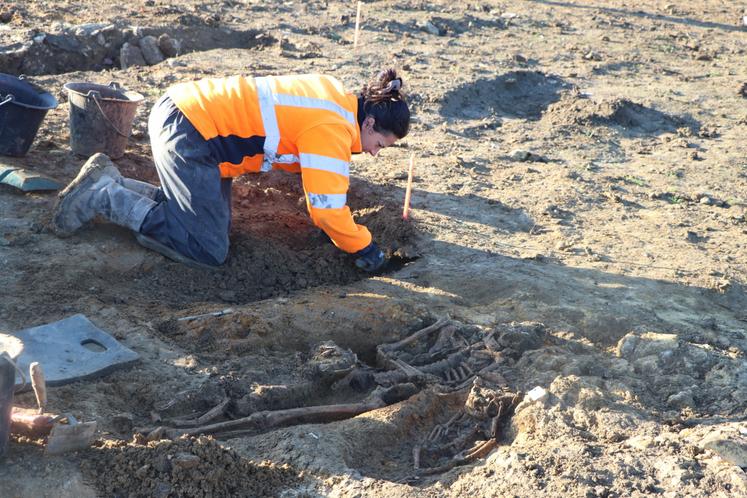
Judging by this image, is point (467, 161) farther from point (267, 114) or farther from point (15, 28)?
point (15, 28)

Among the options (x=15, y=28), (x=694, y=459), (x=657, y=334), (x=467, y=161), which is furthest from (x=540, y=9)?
(x=694, y=459)

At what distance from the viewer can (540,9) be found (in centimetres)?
1304

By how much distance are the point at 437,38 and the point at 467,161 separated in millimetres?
4089

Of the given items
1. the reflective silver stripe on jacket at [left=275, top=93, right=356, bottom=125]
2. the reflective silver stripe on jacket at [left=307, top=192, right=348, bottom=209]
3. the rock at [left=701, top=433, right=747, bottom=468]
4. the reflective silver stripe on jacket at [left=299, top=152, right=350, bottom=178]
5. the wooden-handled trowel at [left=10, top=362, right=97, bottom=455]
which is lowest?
the rock at [left=701, top=433, right=747, bottom=468]

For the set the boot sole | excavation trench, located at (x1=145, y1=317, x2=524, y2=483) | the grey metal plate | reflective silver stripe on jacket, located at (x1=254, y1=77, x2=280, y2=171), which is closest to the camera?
excavation trench, located at (x1=145, y1=317, x2=524, y2=483)

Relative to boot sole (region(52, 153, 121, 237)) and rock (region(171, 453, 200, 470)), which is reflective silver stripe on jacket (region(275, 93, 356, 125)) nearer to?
boot sole (region(52, 153, 121, 237))

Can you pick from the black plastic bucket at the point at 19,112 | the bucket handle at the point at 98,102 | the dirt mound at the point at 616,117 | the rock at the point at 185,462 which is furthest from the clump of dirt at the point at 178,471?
the dirt mound at the point at 616,117

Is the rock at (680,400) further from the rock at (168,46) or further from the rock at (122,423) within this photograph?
the rock at (168,46)

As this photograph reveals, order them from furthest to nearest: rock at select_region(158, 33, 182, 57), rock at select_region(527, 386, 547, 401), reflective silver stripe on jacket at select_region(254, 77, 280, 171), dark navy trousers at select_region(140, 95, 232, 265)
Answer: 1. rock at select_region(158, 33, 182, 57)
2. dark navy trousers at select_region(140, 95, 232, 265)
3. reflective silver stripe on jacket at select_region(254, 77, 280, 171)
4. rock at select_region(527, 386, 547, 401)

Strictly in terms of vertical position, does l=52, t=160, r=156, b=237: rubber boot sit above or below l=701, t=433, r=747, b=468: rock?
above

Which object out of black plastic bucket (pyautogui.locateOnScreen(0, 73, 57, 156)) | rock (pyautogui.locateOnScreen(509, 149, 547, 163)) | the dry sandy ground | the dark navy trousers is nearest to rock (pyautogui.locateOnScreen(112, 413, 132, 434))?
the dry sandy ground

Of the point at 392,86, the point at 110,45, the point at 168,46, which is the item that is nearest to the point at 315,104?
the point at 392,86

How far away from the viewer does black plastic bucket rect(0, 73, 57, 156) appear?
243 inches

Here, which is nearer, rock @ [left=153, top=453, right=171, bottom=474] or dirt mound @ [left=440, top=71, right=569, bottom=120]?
rock @ [left=153, top=453, right=171, bottom=474]
